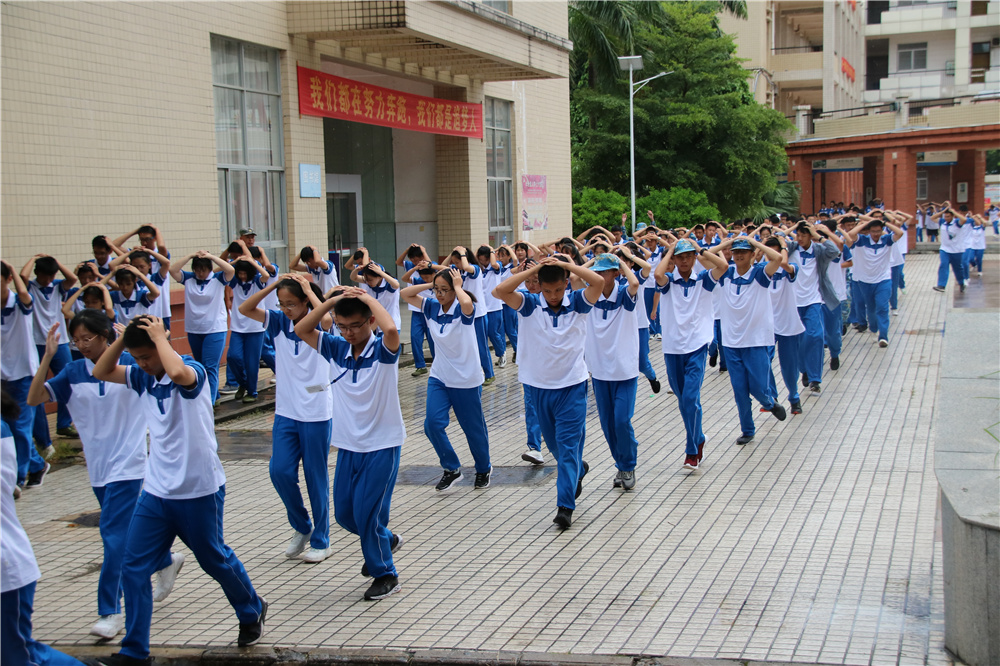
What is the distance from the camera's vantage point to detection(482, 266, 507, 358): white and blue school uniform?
45.5 feet

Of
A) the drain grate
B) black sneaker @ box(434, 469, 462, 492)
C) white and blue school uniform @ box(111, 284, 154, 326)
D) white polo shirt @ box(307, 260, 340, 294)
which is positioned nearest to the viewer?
black sneaker @ box(434, 469, 462, 492)

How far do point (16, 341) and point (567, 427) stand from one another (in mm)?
5338

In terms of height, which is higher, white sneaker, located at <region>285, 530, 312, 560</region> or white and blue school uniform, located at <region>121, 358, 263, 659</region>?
white and blue school uniform, located at <region>121, 358, 263, 659</region>

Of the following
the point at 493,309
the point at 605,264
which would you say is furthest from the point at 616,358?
the point at 493,309

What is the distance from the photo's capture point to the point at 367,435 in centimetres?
563

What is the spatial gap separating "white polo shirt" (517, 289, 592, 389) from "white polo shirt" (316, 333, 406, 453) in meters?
1.67

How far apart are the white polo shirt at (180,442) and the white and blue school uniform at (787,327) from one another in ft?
23.8

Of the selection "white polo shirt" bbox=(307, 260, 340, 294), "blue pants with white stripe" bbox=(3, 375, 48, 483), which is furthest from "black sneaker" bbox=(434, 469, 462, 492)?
"white polo shirt" bbox=(307, 260, 340, 294)

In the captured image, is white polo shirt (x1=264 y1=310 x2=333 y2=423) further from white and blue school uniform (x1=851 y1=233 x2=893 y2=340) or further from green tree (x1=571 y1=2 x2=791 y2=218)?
green tree (x1=571 y1=2 x2=791 y2=218)

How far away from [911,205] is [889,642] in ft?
123

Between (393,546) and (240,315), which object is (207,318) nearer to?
(240,315)

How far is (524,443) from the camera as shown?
9.81 m

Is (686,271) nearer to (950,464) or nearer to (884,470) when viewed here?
(884,470)

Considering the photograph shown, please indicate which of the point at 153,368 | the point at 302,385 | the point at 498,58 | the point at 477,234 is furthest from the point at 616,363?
the point at 477,234
